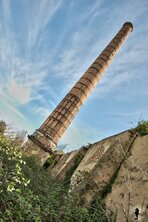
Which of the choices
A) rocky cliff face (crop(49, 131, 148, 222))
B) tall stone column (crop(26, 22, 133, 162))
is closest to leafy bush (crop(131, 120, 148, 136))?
rocky cliff face (crop(49, 131, 148, 222))

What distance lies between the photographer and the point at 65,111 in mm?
15672

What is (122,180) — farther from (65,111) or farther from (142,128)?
(65,111)

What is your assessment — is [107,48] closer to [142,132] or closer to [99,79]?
[99,79]

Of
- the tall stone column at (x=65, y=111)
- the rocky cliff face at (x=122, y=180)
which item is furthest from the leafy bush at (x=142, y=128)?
the tall stone column at (x=65, y=111)

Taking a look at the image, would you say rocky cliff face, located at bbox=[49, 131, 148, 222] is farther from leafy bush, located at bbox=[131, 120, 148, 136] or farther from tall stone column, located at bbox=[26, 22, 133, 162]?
tall stone column, located at bbox=[26, 22, 133, 162]

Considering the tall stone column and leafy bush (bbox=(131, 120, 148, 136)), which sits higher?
the tall stone column

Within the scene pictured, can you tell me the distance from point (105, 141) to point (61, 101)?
6172 mm

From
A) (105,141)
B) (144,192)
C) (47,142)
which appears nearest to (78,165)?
(105,141)

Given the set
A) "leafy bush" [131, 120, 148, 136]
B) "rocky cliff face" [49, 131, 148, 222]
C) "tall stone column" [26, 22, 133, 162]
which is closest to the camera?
"rocky cliff face" [49, 131, 148, 222]

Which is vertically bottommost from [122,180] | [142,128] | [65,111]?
[122,180]

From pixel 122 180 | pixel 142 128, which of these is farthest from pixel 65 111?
pixel 122 180

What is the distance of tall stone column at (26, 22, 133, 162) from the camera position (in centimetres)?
1481

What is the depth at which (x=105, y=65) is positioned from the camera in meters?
17.9

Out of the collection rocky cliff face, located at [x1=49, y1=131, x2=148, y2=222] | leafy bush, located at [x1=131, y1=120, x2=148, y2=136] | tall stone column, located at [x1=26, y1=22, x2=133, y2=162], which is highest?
tall stone column, located at [x1=26, y1=22, x2=133, y2=162]
